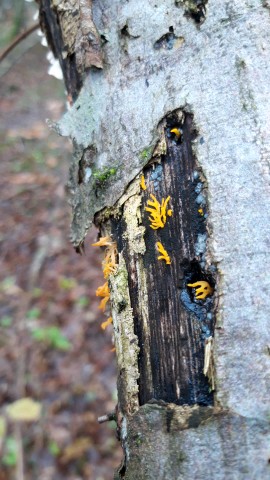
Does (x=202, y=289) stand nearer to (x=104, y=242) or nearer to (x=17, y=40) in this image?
(x=104, y=242)

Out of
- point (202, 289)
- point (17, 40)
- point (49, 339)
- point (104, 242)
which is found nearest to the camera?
point (202, 289)

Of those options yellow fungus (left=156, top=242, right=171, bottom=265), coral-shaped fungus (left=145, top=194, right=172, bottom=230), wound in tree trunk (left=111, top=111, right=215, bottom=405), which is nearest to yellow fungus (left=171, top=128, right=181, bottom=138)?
wound in tree trunk (left=111, top=111, right=215, bottom=405)

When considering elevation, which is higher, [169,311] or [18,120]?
[18,120]

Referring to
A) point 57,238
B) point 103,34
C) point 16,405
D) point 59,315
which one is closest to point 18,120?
point 57,238

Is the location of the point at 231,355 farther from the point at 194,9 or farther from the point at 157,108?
the point at 194,9

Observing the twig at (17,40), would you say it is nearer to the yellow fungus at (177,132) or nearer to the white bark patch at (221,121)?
the white bark patch at (221,121)

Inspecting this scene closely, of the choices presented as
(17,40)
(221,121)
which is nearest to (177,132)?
(221,121)

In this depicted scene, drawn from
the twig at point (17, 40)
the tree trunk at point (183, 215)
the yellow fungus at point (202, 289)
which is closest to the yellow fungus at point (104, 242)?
the tree trunk at point (183, 215)
